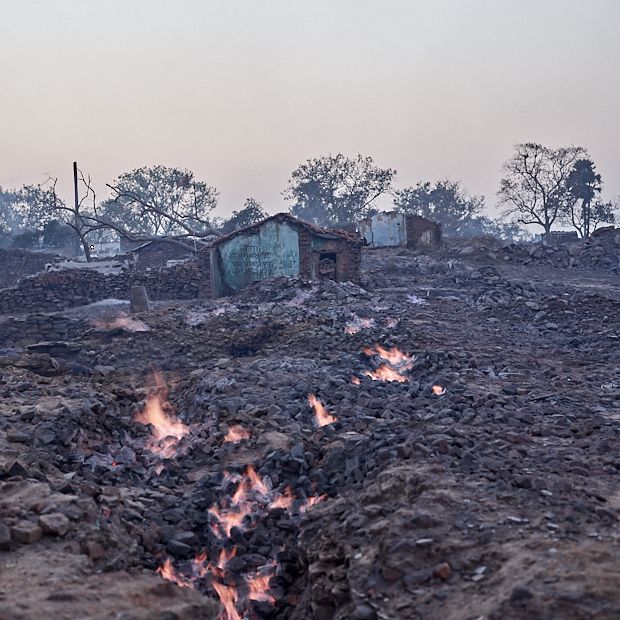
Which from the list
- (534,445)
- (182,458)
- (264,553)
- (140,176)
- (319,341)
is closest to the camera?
(264,553)

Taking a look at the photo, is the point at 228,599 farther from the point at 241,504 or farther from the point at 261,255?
the point at 261,255

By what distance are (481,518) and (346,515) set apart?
1.07 meters

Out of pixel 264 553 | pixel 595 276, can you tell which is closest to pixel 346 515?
pixel 264 553

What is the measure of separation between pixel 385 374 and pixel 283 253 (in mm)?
11237

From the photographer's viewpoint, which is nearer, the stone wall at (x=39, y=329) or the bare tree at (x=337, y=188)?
the stone wall at (x=39, y=329)

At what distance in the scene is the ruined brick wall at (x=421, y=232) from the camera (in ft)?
102

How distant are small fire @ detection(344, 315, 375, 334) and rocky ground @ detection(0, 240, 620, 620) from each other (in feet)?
2.16

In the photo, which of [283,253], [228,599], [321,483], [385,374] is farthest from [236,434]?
[283,253]

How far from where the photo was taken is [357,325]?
44.0 ft

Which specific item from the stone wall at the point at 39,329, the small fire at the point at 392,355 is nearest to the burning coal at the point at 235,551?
the small fire at the point at 392,355

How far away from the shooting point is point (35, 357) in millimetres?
10375

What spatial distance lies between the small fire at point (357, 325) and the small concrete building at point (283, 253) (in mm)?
6613

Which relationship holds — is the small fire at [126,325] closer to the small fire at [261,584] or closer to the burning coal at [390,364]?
the burning coal at [390,364]

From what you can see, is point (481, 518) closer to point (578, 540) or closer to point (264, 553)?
point (578, 540)
